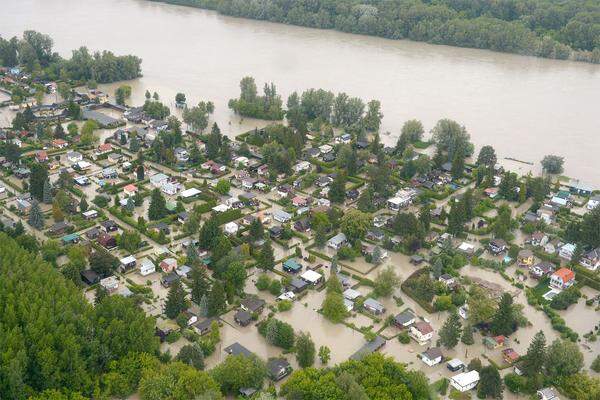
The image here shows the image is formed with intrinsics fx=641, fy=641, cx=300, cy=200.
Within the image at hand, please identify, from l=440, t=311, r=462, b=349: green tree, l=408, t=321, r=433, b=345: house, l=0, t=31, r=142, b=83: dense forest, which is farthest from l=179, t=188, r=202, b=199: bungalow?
l=0, t=31, r=142, b=83: dense forest

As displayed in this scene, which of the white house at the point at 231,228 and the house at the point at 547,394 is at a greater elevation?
the white house at the point at 231,228

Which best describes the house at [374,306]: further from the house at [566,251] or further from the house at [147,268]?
the house at [566,251]

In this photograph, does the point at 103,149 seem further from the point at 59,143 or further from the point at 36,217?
the point at 36,217

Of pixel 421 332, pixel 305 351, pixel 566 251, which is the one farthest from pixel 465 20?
pixel 305 351

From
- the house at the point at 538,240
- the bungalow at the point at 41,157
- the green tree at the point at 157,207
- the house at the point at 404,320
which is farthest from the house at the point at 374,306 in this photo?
the bungalow at the point at 41,157

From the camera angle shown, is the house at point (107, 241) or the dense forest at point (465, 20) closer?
the house at point (107, 241)

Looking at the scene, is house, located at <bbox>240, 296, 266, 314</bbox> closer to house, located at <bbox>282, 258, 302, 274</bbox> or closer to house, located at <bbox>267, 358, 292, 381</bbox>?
house, located at <bbox>282, 258, 302, 274</bbox>
